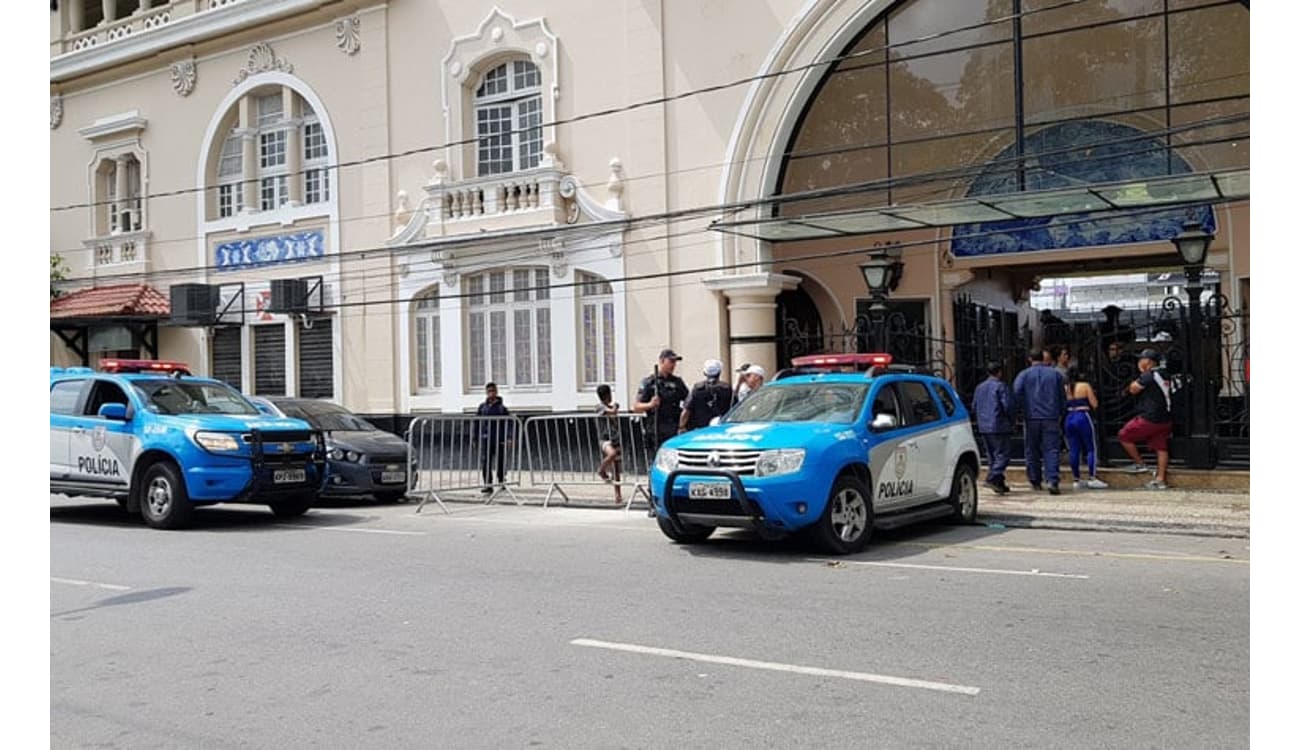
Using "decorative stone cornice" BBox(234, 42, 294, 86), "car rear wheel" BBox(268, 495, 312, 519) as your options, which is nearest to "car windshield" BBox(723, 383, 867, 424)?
"car rear wheel" BBox(268, 495, 312, 519)

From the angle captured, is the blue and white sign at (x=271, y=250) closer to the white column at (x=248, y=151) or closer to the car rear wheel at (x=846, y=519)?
the white column at (x=248, y=151)

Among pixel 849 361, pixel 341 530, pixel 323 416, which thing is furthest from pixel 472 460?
pixel 849 361

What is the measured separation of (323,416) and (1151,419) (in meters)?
11.7

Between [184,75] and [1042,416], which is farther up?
[184,75]

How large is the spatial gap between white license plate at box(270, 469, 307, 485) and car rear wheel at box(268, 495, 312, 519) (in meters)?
0.90

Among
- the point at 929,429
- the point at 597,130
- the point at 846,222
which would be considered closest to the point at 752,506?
the point at 929,429

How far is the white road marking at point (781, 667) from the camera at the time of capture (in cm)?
590

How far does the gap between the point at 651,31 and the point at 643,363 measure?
5651mm

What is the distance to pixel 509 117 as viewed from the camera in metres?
21.5

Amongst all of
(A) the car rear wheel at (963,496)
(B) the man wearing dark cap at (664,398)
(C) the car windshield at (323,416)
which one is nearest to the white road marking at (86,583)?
(B) the man wearing dark cap at (664,398)

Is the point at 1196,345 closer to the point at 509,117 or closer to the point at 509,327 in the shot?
the point at 509,327

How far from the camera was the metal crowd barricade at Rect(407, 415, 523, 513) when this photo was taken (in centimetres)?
1627

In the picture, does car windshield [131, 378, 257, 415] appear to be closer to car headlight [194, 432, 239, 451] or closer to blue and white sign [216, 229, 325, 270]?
car headlight [194, 432, 239, 451]

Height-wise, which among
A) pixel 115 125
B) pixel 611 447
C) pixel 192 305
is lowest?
pixel 611 447
